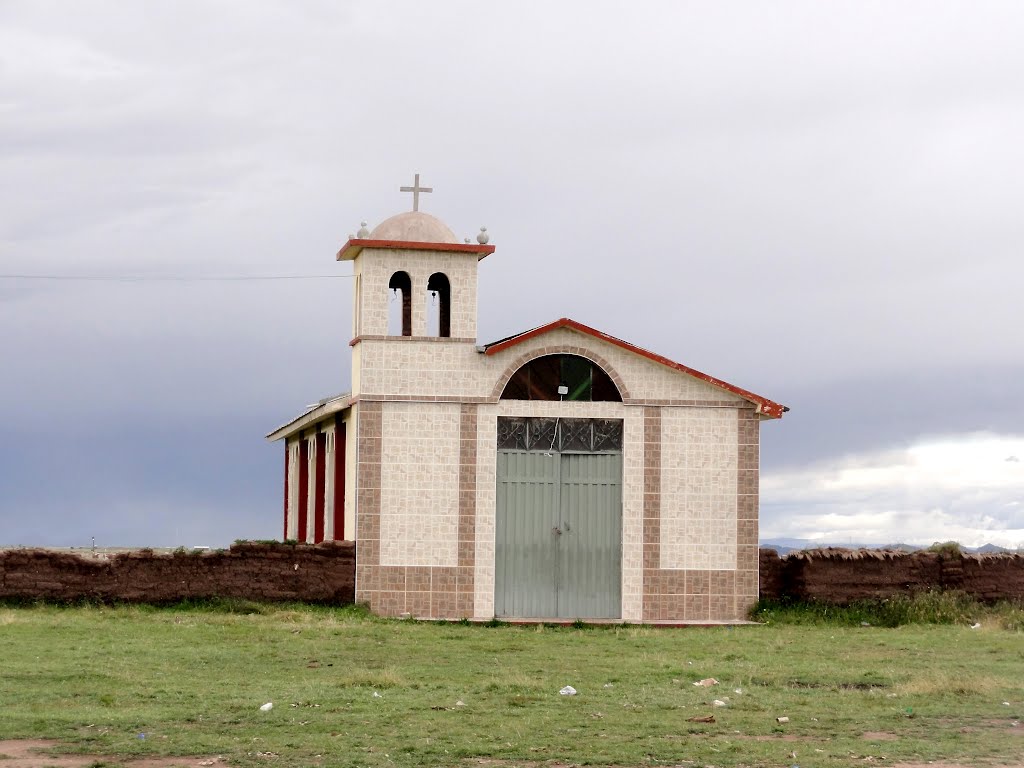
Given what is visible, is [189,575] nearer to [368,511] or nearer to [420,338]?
[368,511]

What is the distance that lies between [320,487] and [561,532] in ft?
22.3

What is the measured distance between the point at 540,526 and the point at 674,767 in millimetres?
14798

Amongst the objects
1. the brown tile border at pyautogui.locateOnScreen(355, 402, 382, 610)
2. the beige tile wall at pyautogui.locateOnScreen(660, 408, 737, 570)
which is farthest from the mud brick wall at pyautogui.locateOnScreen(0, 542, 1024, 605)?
the beige tile wall at pyautogui.locateOnScreen(660, 408, 737, 570)

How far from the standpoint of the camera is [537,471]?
1067 inches

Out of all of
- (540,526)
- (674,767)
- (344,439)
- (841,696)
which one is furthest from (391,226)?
(674,767)

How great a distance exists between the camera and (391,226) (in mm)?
28109

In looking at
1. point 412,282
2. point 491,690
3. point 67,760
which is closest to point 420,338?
point 412,282

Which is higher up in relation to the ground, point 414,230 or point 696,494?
point 414,230

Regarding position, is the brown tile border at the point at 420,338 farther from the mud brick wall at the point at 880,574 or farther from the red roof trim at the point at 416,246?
the mud brick wall at the point at 880,574

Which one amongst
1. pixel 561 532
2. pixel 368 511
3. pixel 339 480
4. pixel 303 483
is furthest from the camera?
pixel 303 483

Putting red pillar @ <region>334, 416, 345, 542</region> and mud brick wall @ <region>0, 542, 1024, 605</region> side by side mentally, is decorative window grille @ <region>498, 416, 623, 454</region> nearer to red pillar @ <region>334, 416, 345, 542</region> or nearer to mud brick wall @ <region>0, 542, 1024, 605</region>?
mud brick wall @ <region>0, 542, 1024, 605</region>

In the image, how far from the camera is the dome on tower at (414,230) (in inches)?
1096

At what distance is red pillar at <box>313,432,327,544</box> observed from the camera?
31438 millimetres

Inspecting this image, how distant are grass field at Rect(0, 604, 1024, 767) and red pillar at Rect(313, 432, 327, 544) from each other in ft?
18.4
